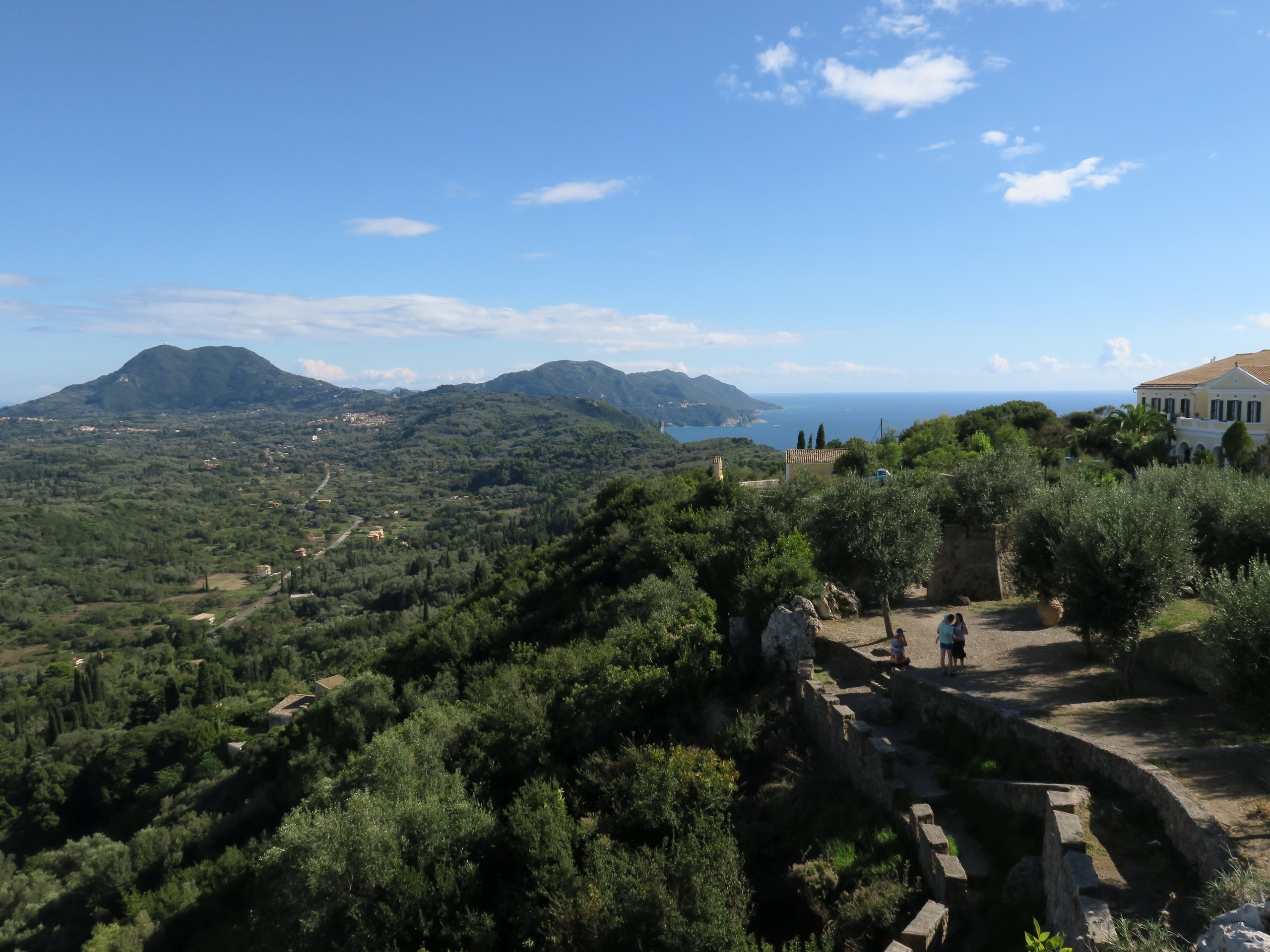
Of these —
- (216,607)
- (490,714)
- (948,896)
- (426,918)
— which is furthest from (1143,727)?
(216,607)

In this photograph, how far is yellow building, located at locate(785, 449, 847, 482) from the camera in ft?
121

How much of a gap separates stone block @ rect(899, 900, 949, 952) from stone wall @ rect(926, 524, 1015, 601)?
38.6 feet

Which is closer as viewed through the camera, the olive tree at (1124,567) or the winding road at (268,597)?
the olive tree at (1124,567)

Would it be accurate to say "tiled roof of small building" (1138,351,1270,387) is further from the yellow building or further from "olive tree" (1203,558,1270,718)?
"olive tree" (1203,558,1270,718)

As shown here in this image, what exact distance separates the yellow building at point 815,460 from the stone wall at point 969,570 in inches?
673

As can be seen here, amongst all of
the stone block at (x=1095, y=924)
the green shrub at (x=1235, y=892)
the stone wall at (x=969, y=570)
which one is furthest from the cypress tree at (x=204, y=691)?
the green shrub at (x=1235, y=892)

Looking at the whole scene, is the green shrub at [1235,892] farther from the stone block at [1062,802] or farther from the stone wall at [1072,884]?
the stone block at [1062,802]

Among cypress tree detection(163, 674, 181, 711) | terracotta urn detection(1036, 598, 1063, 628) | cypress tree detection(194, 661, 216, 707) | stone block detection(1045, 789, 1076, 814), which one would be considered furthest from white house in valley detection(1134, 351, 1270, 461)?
cypress tree detection(163, 674, 181, 711)

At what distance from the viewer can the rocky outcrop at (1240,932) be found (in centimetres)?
420

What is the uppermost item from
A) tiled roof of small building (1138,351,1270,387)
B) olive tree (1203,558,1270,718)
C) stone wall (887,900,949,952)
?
tiled roof of small building (1138,351,1270,387)

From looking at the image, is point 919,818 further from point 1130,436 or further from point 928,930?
point 1130,436

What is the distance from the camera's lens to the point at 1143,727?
29.6 feet

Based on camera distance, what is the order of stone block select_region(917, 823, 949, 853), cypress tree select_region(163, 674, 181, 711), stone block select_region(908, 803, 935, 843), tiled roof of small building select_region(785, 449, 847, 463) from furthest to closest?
1. cypress tree select_region(163, 674, 181, 711)
2. tiled roof of small building select_region(785, 449, 847, 463)
3. stone block select_region(908, 803, 935, 843)
4. stone block select_region(917, 823, 949, 853)

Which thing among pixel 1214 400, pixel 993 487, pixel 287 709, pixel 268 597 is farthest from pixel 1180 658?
pixel 268 597
